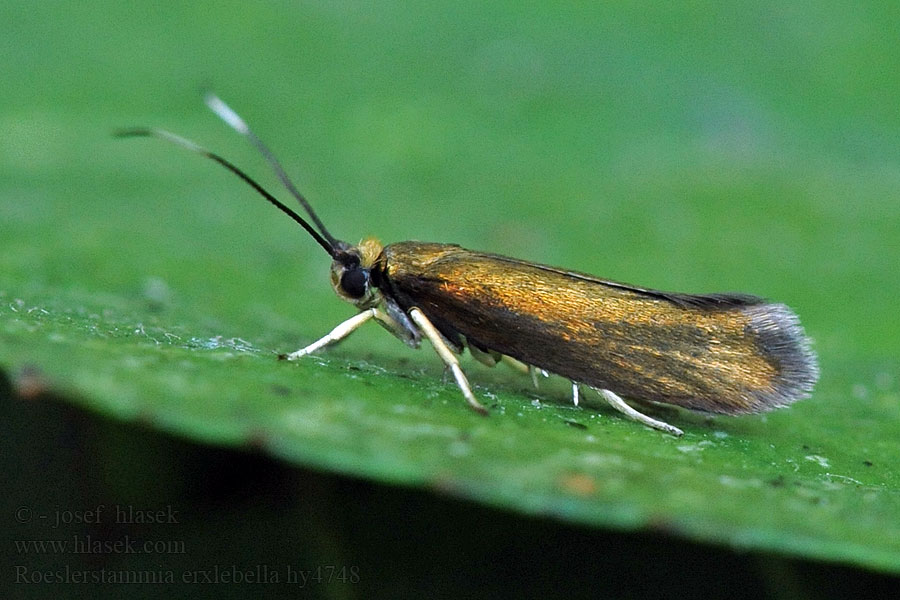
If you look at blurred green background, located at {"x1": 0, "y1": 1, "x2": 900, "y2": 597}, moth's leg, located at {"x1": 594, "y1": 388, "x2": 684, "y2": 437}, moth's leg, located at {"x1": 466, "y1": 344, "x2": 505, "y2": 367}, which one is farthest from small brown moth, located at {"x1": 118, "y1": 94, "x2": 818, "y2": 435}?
blurred green background, located at {"x1": 0, "y1": 1, "x2": 900, "y2": 597}

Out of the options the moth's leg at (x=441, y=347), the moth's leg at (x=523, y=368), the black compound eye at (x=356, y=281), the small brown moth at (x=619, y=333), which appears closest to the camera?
the moth's leg at (x=441, y=347)

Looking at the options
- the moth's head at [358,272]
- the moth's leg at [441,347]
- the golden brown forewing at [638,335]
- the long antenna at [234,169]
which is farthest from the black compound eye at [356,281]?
the golden brown forewing at [638,335]

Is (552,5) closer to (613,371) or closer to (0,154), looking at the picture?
(0,154)

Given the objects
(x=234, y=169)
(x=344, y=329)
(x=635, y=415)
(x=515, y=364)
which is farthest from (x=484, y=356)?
(x=234, y=169)

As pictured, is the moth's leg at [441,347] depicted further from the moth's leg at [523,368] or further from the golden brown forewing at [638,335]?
the moth's leg at [523,368]

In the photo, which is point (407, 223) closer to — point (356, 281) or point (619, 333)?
point (356, 281)

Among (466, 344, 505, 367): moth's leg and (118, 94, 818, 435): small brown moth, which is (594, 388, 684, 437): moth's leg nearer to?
(118, 94, 818, 435): small brown moth

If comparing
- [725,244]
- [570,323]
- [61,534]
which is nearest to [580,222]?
[725,244]
